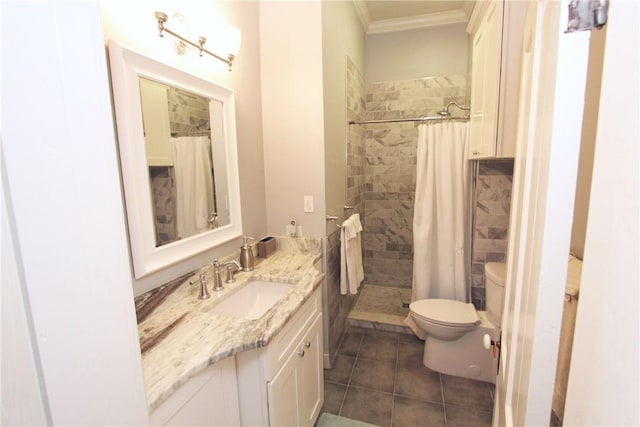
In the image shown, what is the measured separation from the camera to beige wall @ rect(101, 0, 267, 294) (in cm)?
114

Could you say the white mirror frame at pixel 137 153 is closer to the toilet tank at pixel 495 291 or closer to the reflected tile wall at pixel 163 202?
the reflected tile wall at pixel 163 202

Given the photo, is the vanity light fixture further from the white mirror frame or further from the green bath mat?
the green bath mat

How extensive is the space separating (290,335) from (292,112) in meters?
1.43

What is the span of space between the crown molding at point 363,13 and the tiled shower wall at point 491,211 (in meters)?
1.81

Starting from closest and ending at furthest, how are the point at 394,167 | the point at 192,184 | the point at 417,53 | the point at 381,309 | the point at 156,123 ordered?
the point at 156,123 → the point at 192,184 → the point at 381,309 → the point at 417,53 → the point at 394,167

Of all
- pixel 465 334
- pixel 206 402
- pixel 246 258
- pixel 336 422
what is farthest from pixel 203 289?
pixel 465 334

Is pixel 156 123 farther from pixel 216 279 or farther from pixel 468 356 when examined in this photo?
pixel 468 356

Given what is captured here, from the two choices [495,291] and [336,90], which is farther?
[336,90]

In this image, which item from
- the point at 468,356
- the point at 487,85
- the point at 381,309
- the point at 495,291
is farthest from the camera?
the point at 381,309

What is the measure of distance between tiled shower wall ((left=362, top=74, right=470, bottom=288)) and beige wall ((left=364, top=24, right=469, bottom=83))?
0.31ft

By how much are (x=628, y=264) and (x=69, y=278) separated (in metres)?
0.70

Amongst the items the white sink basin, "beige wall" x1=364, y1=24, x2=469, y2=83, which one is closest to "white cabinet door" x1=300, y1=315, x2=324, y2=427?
the white sink basin

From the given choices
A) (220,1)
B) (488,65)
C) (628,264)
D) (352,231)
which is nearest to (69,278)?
(628,264)

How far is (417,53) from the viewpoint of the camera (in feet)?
10.7
